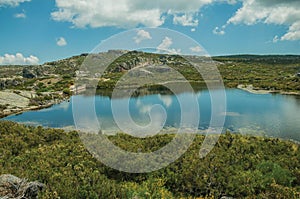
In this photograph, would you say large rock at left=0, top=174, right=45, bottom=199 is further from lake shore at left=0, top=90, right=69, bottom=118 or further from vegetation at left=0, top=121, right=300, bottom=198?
lake shore at left=0, top=90, right=69, bottom=118

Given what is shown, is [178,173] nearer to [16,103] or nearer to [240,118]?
[240,118]

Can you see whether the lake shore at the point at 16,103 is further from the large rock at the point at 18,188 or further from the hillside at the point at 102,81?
the large rock at the point at 18,188

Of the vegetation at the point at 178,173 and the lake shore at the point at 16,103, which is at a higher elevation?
the lake shore at the point at 16,103

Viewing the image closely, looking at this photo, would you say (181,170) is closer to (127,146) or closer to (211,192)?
(211,192)

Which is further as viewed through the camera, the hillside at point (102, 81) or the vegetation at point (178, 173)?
the hillside at point (102, 81)

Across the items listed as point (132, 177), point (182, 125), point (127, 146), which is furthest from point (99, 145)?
point (182, 125)

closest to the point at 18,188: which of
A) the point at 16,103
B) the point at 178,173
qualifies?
the point at 178,173

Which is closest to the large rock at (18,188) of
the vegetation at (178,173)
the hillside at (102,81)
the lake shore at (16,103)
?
the vegetation at (178,173)
